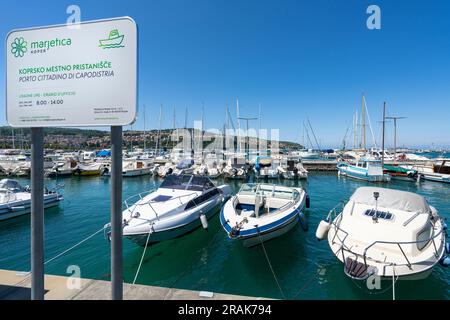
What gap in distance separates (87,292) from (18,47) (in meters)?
4.09

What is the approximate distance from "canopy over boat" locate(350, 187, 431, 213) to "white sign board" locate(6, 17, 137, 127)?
31.6 ft

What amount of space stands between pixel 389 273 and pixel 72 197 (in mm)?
23360

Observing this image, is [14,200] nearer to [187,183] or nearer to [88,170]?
[187,183]

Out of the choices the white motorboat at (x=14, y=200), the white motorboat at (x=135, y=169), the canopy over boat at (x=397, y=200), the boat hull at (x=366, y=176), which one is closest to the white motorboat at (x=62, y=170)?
the white motorboat at (x=135, y=169)

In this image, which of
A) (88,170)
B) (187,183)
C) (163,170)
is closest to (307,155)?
(163,170)

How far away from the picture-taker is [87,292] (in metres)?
4.04

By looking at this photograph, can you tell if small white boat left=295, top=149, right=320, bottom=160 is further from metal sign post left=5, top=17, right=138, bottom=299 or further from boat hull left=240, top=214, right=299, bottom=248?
metal sign post left=5, top=17, right=138, bottom=299

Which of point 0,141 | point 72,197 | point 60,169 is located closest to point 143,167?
point 60,169

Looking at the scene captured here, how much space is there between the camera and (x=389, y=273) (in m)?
5.75

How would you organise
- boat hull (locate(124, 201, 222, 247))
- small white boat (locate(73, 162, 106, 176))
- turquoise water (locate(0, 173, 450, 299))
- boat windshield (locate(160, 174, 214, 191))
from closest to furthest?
turquoise water (locate(0, 173, 450, 299)) < boat hull (locate(124, 201, 222, 247)) < boat windshield (locate(160, 174, 214, 191)) < small white boat (locate(73, 162, 106, 176))

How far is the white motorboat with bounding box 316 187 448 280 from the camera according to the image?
5895mm

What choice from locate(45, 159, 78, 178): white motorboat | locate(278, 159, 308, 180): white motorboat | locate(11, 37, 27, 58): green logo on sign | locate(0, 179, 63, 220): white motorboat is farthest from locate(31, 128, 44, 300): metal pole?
locate(45, 159, 78, 178): white motorboat

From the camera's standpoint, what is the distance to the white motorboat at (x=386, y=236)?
589cm
